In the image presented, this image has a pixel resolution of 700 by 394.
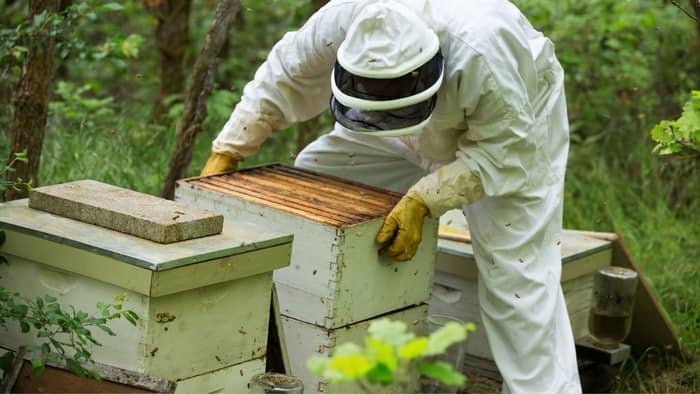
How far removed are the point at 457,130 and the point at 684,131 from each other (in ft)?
2.59

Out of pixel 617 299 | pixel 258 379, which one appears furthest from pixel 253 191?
pixel 617 299

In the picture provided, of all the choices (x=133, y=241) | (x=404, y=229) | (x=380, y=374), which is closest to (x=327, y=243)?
(x=404, y=229)

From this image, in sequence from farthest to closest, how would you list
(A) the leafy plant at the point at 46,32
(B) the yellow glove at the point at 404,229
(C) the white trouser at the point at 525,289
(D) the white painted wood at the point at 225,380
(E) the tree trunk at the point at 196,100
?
(E) the tree trunk at the point at 196,100 → (A) the leafy plant at the point at 46,32 → (C) the white trouser at the point at 525,289 → (B) the yellow glove at the point at 404,229 → (D) the white painted wood at the point at 225,380

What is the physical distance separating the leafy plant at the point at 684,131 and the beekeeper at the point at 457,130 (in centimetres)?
36

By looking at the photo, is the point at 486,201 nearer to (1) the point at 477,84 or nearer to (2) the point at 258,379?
(1) the point at 477,84

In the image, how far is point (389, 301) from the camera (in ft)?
11.4

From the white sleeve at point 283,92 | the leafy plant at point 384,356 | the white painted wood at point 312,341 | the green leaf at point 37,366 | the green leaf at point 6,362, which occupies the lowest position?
the white painted wood at point 312,341

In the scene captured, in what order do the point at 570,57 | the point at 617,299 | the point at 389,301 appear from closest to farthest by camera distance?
the point at 389,301 < the point at 617,299 < the point at 570,57

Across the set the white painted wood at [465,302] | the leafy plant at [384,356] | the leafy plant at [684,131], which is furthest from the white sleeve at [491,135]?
the leafy plant at [384,356]

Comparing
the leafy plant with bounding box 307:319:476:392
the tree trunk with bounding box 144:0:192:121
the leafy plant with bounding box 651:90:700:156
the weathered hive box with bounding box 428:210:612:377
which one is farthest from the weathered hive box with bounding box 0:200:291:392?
the tree trunk with bounding box 144:0:192:121

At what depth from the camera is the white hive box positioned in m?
3.23

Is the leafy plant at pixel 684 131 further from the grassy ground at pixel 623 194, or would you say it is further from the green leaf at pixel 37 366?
the green leaf at pixel 37 366

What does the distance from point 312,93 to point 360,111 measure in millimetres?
768

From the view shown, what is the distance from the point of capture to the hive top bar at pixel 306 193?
3350mm
